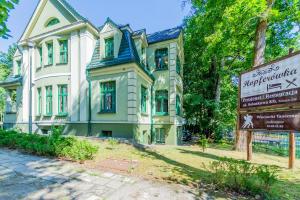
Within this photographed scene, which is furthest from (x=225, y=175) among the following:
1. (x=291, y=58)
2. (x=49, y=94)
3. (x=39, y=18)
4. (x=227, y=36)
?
(x=39, y=18)

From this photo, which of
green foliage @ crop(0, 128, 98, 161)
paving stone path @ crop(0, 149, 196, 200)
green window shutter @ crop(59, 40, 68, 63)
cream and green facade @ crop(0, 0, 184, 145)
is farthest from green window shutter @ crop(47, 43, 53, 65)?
paving stone path @ crop(0, 149, 196, 200)

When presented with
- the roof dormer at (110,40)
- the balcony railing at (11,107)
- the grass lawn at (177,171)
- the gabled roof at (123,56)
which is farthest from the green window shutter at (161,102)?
the balcony railing at (11,107)

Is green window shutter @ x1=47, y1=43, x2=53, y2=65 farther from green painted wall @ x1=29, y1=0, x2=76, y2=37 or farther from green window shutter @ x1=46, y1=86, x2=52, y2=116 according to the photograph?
green window shutter @ x1=46, y1=86, x2=52, y2=116

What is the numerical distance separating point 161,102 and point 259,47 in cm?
801

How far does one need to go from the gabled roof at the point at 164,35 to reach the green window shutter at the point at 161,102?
4128 mm

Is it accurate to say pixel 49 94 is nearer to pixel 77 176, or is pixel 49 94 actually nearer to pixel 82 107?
pixel 82 107

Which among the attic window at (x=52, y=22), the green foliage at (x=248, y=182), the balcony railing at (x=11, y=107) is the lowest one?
the green foliage at (x=248, y=182)

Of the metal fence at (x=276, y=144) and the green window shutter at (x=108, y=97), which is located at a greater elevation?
the green window shutter at (x=108, y=97)

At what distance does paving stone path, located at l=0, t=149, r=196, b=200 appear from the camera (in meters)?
4.12

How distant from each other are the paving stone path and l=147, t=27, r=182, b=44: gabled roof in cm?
1186

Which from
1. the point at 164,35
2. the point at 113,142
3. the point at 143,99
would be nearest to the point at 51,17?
the point at 164,35

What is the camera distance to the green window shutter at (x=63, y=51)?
14367mm

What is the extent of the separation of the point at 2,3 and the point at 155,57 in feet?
39.5

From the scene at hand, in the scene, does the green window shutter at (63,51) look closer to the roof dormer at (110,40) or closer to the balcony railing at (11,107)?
the roof dormer at (110,40)
